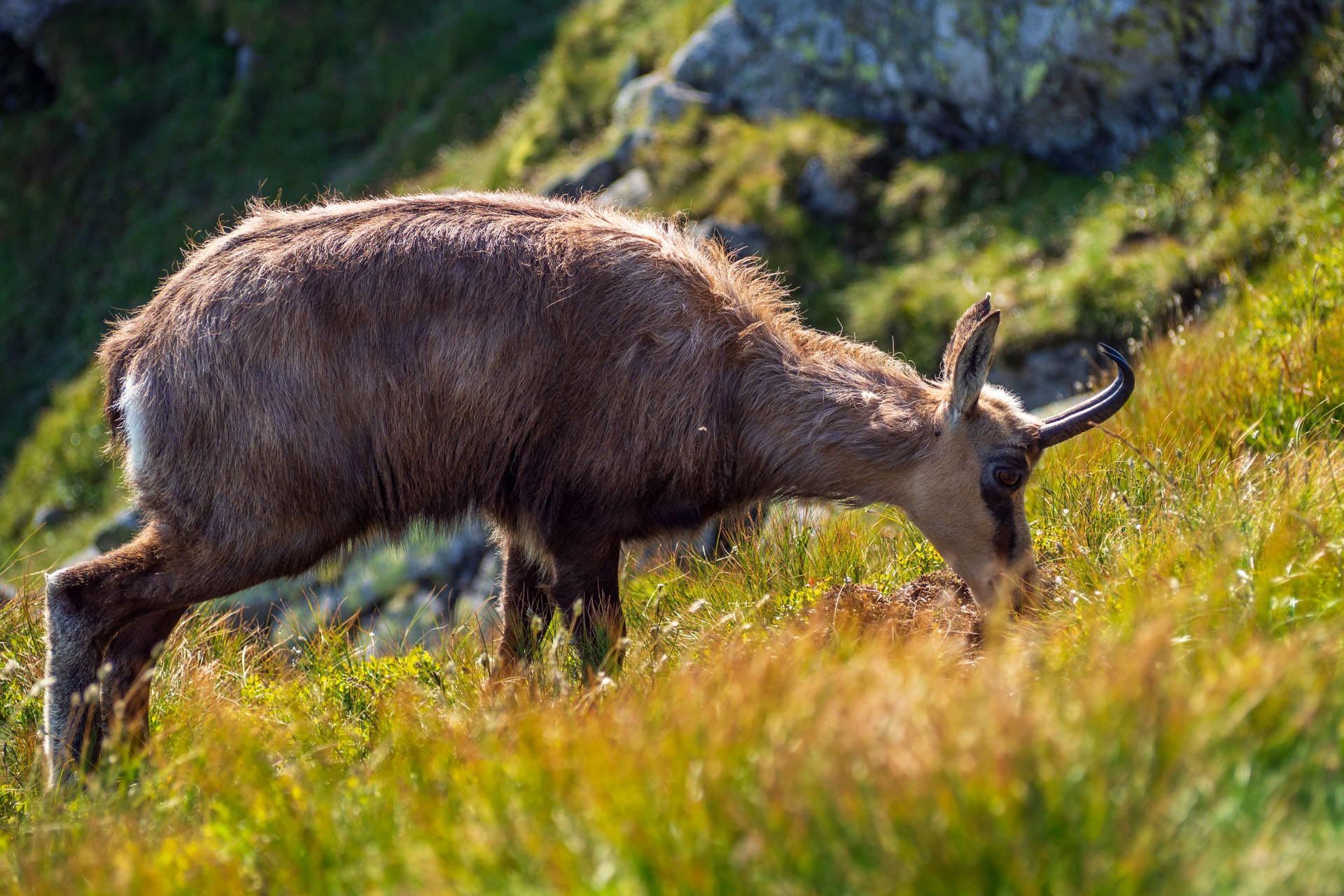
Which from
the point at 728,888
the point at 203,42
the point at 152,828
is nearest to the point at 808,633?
the point at 728,888

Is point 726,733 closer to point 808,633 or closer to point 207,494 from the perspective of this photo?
point 808,633

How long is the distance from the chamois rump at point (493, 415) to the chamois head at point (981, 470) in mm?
11

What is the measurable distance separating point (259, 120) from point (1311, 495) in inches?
677

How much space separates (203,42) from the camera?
745 inches

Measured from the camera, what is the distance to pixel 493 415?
481cm

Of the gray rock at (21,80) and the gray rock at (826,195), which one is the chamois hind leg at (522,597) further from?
the gray rock at (21,80)

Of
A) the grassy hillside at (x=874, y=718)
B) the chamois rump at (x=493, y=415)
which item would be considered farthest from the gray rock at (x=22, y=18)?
the grassy hillside at (x=874, y=718)

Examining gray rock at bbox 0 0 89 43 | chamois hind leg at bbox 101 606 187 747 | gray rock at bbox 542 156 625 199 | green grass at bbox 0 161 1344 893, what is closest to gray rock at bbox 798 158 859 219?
gray rock at bbox 542 156 625 199

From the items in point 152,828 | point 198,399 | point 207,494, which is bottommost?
point 152,828

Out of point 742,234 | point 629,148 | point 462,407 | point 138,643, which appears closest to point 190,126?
point 629,148

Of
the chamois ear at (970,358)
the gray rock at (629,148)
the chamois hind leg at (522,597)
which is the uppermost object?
the gray rock at (629,148)

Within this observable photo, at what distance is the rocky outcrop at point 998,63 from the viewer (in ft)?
33.6

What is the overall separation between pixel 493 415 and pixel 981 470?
2.19 m

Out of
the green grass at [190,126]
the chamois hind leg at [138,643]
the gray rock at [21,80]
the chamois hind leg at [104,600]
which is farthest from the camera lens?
the gray rock at [21,80]
